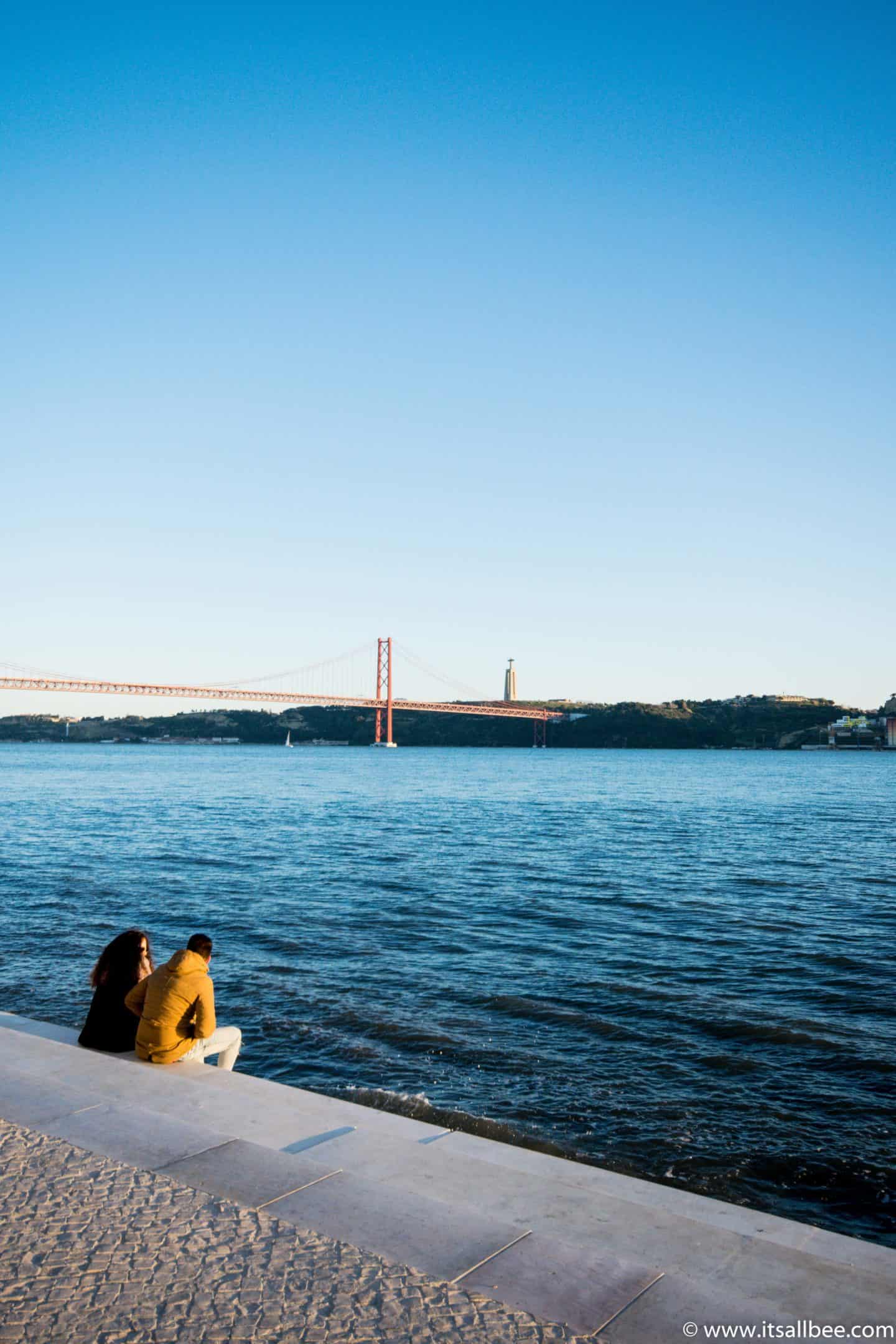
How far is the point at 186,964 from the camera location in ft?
16.7

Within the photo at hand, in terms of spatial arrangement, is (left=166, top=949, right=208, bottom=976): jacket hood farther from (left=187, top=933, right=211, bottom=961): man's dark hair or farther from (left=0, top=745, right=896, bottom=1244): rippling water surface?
(left=0, top=745, right=896, bottom=1244): rippling water surface

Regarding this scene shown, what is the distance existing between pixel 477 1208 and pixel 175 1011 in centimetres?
225

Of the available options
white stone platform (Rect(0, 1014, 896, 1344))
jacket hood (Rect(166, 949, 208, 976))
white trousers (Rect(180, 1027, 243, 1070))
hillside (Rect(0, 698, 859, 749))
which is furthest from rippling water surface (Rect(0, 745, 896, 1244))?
hillside (Rect(0, 698, 859, 749))

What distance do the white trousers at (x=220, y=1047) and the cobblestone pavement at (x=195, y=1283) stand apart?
168 centimetres

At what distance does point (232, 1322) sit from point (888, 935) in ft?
35.6

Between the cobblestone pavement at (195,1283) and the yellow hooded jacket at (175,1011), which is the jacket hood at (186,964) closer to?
the yellow hooded jacket at (175,1011)

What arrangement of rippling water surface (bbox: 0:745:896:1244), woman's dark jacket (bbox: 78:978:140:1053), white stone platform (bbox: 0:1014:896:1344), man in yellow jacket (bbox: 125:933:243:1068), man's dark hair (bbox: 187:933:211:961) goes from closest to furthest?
1. white stone platform (bbox: 0:1014:896:1344)
2. man in yellow jacket (bbox: 125:933:243:1068)
3. man's dark hair (bbox: 187:933:211:961)
4. woman's dark jacket (bbox: 78:978:140:1053)
5. rippling water surface (bbox: 0:745:896:1244)

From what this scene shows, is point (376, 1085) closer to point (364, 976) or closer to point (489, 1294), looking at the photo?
point (364, 976)

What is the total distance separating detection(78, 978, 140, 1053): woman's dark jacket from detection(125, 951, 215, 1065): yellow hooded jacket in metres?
0.22

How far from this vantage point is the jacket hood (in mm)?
5086

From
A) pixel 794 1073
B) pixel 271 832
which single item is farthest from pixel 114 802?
pixel 794 1073

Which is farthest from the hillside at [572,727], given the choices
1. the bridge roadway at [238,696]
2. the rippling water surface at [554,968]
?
the rippling water surface at [554,968]

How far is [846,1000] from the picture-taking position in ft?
28.9

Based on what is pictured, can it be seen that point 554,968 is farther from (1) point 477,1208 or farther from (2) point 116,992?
(1) point 477,1208
